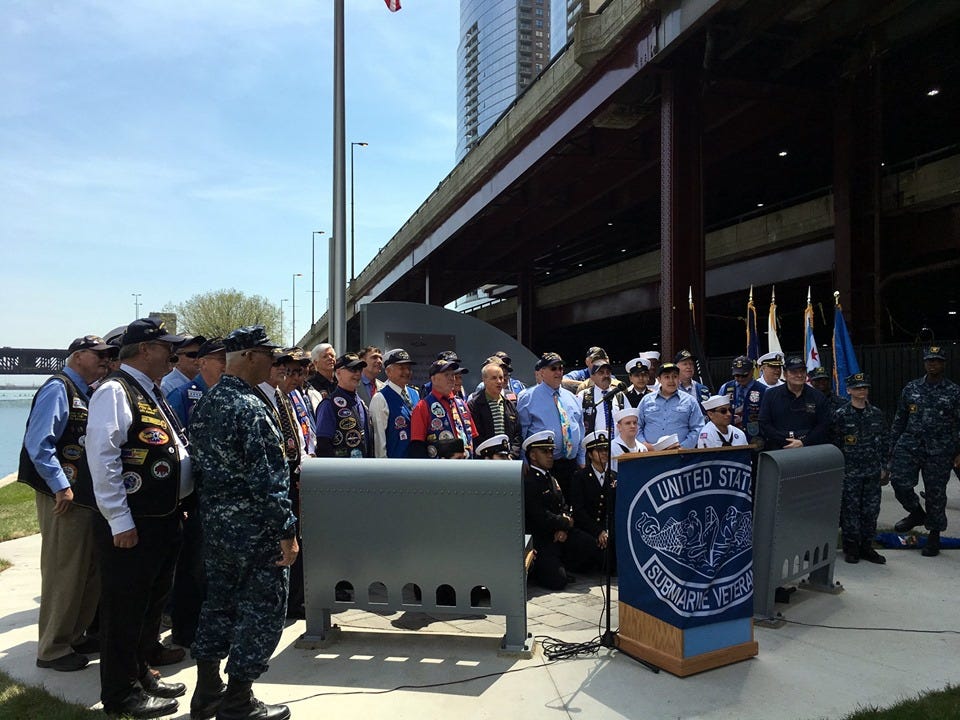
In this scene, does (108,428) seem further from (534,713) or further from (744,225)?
(744,225)

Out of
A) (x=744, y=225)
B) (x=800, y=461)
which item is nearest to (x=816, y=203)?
(x=744, y=225)

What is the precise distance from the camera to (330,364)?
6.92 meters

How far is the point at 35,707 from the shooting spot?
3871 millimetres

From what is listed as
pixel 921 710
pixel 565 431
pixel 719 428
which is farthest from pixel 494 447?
pixel 921 710

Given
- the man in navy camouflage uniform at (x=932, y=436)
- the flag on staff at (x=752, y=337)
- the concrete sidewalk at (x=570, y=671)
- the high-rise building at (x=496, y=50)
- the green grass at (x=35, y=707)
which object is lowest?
the concrete sidewalk at (x=570, y=671)

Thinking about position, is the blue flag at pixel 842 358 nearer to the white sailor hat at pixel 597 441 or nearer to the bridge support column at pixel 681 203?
the bridge support column at pixel 681 203

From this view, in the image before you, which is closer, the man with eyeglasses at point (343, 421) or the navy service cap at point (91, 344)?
the navy service cap at point (91, 344)

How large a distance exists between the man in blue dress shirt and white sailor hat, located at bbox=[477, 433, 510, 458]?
1.77 m

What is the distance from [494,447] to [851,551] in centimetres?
390

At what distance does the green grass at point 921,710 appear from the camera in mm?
3645

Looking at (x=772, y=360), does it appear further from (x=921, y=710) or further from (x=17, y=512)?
(x=17, y=512)

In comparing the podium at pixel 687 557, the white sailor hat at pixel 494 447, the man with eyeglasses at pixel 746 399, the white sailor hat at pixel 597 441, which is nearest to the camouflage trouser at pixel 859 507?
the man with eyeglasses at pixel 746 399

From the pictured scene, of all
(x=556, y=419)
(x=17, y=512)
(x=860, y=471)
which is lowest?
(x=17, y=512)

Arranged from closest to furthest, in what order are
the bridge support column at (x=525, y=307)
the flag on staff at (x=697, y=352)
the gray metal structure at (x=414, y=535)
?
the gray metal structure at (x=414, y=535) < the flag on staff at (x=697, y=352) < the bridge support column at (x=525, y=307)
